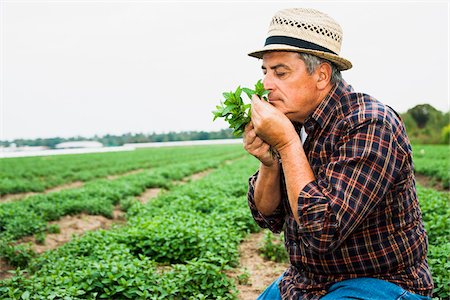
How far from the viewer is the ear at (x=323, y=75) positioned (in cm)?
213

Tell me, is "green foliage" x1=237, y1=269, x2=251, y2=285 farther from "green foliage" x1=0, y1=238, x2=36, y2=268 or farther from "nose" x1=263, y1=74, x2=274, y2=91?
"nose" x1=263, y1=74, x2=274, y2=91

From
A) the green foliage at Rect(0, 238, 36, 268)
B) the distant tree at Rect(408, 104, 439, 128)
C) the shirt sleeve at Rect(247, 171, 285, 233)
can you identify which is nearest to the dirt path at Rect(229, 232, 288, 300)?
the shirt sleeve at Rect(247, 171, 285, 233)

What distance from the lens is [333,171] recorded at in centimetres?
188

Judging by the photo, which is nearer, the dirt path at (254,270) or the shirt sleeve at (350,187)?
the shirt sleeve at (350,187)

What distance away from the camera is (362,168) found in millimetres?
1844

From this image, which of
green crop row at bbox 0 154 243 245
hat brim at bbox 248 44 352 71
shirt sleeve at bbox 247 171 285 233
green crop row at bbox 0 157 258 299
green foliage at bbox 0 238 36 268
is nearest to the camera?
hat brim at bbox 248 44 352 71

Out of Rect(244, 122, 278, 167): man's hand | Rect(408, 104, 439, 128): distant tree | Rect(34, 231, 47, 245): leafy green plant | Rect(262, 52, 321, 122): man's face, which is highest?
Rect(408, 104, 439, 128): distant tree

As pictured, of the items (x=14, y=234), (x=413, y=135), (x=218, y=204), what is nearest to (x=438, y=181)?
(x=218, y=204)

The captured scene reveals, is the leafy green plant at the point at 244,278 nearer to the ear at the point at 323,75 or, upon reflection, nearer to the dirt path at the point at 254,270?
the dirt path at the point at 254,270

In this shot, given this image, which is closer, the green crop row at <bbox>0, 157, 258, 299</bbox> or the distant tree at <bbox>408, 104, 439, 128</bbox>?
the green crop row at <bbox>0, 157, 258, 299</bbox>

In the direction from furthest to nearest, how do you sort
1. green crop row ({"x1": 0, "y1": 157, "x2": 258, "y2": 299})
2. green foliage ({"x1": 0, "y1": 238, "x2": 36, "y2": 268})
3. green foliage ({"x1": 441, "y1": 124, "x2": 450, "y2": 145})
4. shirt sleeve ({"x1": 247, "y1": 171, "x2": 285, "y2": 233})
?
green foliage ({"x1": 441, "y1": 124, "x2": 450, "y2": 145}) < green foliage ({"x1": 0, "y1": 238, "x2": 36, "y2": 268}) < green crop row ({"x1": 0, "y1": 157, "x2": 258, "y2": 299}) < shirt sleeve ({"x1": 247, "y1": 171, "x2": 285, "y2": 233})

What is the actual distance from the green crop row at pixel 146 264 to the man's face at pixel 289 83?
1.94 meters

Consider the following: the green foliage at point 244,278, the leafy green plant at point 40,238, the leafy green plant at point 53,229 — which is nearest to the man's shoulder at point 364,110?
the green foliage at point 244,278

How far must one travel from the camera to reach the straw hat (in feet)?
6.79
